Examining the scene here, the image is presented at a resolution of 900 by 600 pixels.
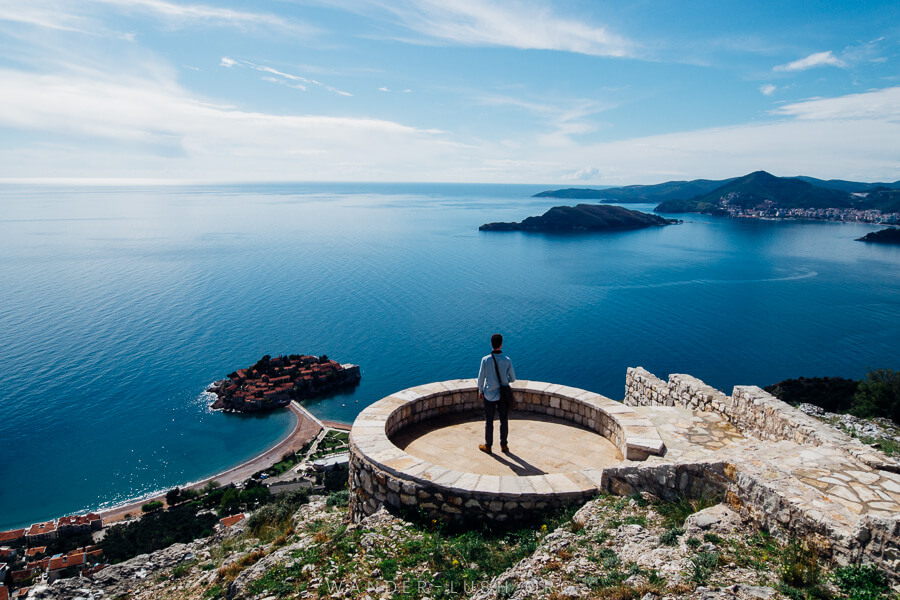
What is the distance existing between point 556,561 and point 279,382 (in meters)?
53.2

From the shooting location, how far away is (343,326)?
67.8 meters

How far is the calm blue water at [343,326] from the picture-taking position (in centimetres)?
4572

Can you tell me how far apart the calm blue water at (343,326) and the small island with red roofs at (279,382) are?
1.66 m

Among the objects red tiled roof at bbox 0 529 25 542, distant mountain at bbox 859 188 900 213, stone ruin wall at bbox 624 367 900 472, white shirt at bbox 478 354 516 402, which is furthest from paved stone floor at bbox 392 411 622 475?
distant mountain at bbox 859 188 900 213

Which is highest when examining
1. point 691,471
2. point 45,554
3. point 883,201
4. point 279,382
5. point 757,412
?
point 883,201

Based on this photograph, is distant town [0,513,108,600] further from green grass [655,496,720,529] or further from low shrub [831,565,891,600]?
low shrub [831,565,891,600]

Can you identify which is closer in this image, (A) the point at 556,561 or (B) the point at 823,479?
(A) the point at 556,561

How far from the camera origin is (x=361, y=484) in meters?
7.59

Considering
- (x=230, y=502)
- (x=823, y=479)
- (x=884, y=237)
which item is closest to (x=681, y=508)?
→ (x=823, y=479)

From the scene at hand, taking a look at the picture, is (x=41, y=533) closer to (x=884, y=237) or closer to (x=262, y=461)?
(x=262, y=461)

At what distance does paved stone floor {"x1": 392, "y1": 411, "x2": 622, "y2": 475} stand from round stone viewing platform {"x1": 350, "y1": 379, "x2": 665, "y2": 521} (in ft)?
0.06

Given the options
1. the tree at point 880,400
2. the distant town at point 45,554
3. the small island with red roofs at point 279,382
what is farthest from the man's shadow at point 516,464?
the small island with red roofs at point 279,382

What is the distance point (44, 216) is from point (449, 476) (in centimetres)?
23377

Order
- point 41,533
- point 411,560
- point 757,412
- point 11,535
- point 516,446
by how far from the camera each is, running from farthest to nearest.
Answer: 1. point 11,535
2. point 41,533
3. point 757,412
4. point 516,446
5. point 411,560
